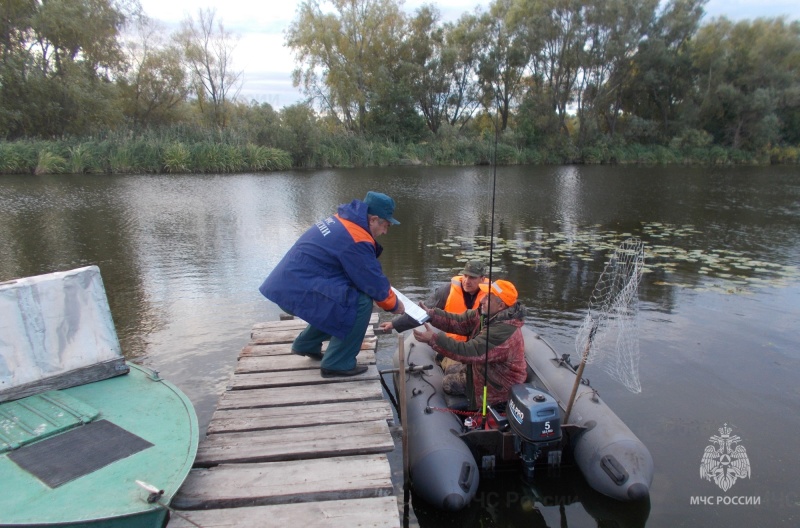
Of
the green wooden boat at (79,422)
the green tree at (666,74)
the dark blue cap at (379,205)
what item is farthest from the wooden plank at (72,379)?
the green tree at (666,74)

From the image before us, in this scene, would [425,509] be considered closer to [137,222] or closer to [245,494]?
[245,494]

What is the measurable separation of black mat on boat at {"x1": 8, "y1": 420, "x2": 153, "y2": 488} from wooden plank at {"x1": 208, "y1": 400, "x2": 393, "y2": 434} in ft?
2.00

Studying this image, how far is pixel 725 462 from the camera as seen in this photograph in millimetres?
4383

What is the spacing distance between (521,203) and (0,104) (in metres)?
25.4

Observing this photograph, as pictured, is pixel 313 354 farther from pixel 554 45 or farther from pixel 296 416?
pixel 554 45

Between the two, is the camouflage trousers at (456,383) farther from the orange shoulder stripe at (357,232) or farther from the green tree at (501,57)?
the green tree at (501,57)

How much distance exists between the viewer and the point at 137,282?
8.80m

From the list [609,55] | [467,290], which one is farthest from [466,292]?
[609,55]

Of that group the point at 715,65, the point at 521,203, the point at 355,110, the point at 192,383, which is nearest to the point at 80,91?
the point at 355,110

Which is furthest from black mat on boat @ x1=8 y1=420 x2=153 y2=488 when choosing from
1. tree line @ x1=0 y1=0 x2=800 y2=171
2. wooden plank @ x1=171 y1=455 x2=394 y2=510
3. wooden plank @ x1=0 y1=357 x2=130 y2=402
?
tree line @ x1=0 y1=0 x2=800 y2=171

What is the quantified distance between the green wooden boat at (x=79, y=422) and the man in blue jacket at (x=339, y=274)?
98cm

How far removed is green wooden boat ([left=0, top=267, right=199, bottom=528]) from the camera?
7.91ft

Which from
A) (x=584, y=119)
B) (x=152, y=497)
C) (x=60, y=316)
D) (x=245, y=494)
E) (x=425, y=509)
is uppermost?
(x=584, y=119)

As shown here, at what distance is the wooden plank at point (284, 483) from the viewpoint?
272 centimetres
